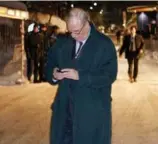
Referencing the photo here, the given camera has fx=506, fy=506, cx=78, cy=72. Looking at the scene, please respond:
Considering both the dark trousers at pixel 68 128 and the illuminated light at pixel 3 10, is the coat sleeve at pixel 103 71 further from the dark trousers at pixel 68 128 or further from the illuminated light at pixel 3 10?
the illuminated light at pixel 3 10

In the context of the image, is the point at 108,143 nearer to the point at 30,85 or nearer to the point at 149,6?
the point at 30,85

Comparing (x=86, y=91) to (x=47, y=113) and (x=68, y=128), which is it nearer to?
(x=68, y=128)

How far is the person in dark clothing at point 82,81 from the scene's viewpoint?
147 inches

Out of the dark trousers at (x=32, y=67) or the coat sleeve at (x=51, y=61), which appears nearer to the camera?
the coat sleeve at (x=51, y=61)

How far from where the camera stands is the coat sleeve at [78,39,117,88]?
371 cm

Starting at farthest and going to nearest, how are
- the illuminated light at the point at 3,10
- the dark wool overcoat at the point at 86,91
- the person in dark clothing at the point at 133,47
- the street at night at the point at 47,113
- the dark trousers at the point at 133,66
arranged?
1. the dark trousers at the point at 133,66
2. the person in dark clothing at the point at 133,47
3. the illuminated light at the point at 3,10
4. the street at night at the point at 47,113
5. the dark wool overcoat at the point at 86,91

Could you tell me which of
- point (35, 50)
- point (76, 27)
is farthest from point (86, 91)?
point (35, 50)

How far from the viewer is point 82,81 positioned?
3.71 m

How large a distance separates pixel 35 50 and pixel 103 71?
1071cm

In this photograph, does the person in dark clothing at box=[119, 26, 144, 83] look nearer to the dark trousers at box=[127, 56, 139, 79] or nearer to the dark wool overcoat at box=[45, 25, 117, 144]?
the dark trousers at box=[127, 56, 139, 79]

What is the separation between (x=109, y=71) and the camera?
3.77 m

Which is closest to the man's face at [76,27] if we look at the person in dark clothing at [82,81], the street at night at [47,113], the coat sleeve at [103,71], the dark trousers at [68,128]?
the person in dark clothing at [82,81]

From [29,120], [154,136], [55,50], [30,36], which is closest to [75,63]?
[55,50]

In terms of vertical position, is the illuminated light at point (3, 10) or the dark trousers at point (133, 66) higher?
the illuminated light at point (3, 10)
